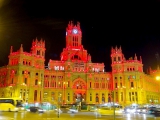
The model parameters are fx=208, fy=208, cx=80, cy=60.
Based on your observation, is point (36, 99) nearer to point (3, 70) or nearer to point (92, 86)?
point (3, 70)

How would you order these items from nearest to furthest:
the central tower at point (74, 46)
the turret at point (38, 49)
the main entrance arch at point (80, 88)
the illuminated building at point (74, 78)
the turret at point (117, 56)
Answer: the illuminated building at point (74, 78) < the turret at point (38, 49) < the main entrance arch at point (80, 88) < the turret at point (117, 56) < the central tower at point (74, 46)

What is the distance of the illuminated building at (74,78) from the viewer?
305ft

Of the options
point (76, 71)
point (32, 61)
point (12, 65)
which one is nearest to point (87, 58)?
point (76, 71)

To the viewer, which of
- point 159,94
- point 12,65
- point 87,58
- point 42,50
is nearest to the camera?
point 12,65

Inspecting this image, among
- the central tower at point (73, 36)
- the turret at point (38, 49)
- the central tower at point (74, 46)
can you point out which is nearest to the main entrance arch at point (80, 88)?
the central tower at point (74, 46)

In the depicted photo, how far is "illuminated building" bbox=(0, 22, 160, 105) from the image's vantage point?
92.9m

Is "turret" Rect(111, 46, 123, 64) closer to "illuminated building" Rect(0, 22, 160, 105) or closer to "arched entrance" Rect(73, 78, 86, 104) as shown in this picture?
"illuminated building" Rect(0, 22, 160, 105)

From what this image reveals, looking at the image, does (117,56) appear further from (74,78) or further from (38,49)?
(38,49)

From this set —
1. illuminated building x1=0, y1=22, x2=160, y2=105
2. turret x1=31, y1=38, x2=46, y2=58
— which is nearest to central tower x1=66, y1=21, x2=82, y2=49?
illuminated building x1=0, y1=22, x2=160, y2=105

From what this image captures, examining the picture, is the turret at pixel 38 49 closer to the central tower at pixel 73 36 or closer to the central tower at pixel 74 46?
the central tower at pixel 74 46

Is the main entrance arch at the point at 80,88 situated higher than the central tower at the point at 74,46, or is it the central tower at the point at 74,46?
the central tower at the point at 74,46

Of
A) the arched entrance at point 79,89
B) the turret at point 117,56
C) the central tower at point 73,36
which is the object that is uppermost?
the central tower at point 73,36

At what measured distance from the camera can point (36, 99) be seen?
3716 inches

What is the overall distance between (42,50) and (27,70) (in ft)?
46.6
